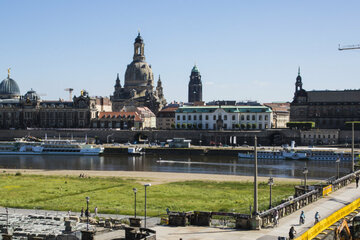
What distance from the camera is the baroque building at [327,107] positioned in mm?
151875

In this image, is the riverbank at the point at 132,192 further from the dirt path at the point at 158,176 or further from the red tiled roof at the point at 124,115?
the red tiled roof at the point at 124,115

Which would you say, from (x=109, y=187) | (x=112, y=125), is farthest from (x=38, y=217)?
(x=112, y=125)

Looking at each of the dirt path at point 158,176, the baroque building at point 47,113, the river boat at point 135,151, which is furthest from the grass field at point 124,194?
the baroque building at point 47,113

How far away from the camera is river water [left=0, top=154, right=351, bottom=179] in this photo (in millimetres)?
87250

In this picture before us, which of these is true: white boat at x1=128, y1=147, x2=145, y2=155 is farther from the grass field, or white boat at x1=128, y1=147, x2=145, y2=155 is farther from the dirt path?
the grass field

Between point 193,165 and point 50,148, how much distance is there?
46.2 metres

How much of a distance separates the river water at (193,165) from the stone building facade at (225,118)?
33.1m

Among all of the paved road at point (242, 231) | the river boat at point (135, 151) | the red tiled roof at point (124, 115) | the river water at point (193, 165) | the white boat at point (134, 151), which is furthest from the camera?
the red tiled roof at point (124, 115)

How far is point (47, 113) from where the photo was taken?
170 meters

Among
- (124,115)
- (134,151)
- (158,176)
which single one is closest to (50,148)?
(134,151)

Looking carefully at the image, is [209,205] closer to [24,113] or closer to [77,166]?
[77,166]

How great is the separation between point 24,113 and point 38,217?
459 ft

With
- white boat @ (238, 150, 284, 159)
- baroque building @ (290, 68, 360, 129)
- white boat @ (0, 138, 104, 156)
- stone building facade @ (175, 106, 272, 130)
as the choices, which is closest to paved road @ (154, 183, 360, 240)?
white boat @ (238, 150, 284, 159)

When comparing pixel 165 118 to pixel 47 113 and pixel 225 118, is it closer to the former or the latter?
pixel 225 118
